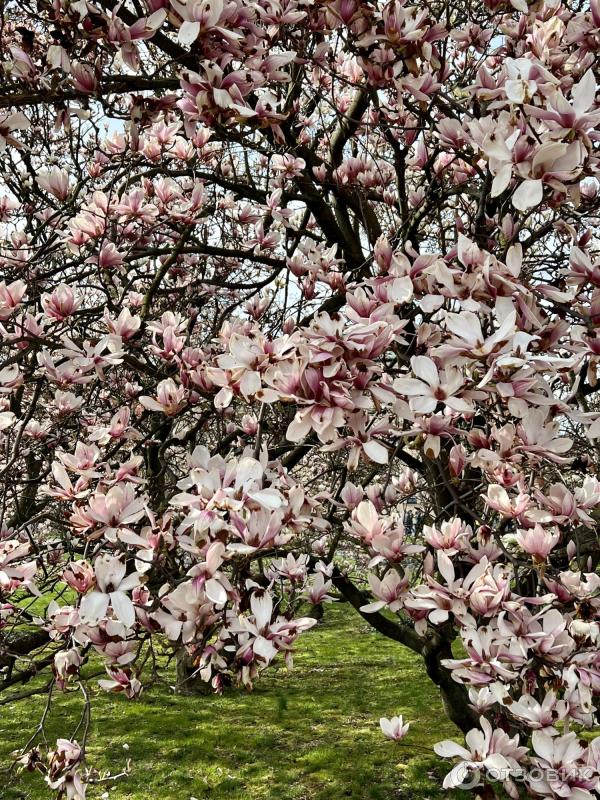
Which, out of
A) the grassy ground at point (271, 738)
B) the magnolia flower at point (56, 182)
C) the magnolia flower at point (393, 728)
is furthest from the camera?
the grassy ground at point (271, 738)

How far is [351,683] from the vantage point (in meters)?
8.07

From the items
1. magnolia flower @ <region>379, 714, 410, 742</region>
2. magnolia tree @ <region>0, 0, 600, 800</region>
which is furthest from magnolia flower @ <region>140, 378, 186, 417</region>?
magnolia flower @ <region>379, 714, 410, 742</region>

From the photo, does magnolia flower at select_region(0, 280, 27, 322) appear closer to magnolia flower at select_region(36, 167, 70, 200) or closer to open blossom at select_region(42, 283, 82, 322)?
open blossom at select_region(42, 283, 82, 322)

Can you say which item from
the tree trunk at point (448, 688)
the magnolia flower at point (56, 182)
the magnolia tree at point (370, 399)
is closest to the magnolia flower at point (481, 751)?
the magnolia tree at point (370, 399)

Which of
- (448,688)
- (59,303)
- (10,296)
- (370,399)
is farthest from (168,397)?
(448,688)

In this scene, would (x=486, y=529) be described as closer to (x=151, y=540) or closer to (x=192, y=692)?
(x=151, y=540)

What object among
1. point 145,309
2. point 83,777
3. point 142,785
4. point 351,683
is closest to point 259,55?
point 145,309

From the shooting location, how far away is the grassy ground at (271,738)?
5.12 m

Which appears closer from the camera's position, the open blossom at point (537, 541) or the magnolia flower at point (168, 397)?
the open blossom at point (537, 541)

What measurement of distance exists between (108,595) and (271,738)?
5609mm

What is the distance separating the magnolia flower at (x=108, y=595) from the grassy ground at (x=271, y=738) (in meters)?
3.14

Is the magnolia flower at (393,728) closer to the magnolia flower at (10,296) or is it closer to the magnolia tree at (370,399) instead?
the magnolia tree at (370,399)

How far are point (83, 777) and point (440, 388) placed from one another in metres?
1.52

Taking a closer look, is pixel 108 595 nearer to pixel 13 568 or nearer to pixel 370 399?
pixel 13 568
